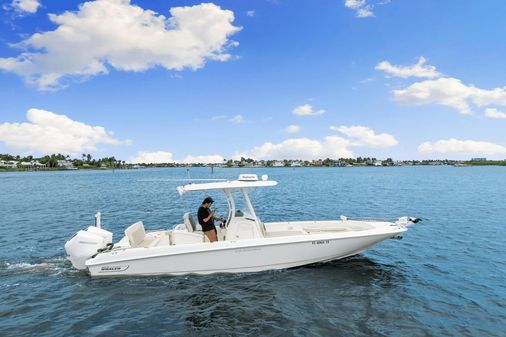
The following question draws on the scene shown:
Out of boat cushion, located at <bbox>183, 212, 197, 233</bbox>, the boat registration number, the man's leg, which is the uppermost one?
boat cushion, located at <bbox>183, 212, 197, 233</bbox>

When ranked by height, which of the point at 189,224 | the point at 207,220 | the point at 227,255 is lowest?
the point at 227,255

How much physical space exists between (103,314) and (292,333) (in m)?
4.57

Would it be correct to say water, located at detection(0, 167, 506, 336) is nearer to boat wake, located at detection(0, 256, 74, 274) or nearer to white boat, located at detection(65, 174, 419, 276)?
boat wake, located at detection(0, 256, 74, 274)

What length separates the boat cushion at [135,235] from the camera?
1034cm

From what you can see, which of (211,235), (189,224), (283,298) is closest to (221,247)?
(211,235)

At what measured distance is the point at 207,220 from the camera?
10.3 m

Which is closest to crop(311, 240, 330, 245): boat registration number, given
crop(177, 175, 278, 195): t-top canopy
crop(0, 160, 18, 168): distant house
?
crop(177, 175, 278, 195): t-top canopy

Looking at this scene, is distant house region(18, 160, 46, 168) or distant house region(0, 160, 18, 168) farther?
distant house region(18, 160, 46, 168)

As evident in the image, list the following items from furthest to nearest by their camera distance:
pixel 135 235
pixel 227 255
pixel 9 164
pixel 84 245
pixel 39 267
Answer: pixel 9 164, pixel 39 267, pixel 135 235, pixel 84 245, pixel 227 255

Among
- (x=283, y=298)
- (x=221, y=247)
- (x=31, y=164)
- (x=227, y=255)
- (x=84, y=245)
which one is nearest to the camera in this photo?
(x=283, y=298)

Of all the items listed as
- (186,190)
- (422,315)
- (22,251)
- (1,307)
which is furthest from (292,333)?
(22,251)

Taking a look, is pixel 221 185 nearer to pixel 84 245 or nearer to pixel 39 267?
pixel 84 245

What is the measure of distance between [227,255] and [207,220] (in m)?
1.24

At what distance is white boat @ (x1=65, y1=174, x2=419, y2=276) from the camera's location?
9789mm
